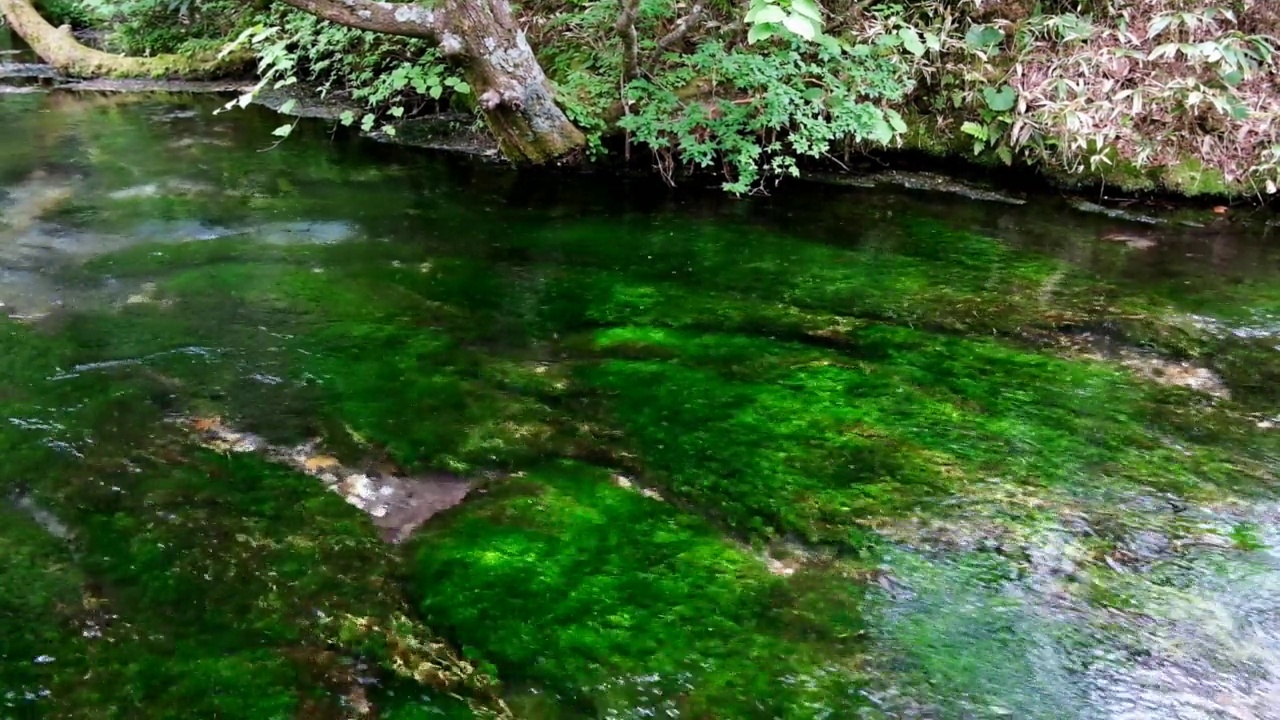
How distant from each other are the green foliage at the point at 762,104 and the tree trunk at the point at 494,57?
23.4 inches

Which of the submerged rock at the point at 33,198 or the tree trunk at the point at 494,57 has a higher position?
the tree trunk at the point at 494,57

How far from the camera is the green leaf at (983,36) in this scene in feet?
19.7

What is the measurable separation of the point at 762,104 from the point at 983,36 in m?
1.78

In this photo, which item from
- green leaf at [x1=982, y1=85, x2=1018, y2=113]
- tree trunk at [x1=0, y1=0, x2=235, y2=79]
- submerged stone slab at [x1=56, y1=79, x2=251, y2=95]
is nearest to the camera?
green leaf at [x1=982, y1=85, x2=1018, y2=113]

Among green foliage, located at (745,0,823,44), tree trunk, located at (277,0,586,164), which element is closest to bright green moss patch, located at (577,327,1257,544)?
green foliage, located at (745,0,823,44)

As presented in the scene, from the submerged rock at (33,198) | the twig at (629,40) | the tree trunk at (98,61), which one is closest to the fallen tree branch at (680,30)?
the twig at (629,40)

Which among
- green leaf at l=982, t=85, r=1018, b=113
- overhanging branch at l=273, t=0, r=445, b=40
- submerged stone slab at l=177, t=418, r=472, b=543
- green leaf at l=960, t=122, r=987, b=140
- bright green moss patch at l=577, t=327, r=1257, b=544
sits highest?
overhanging branch at l=273, t=0, r=445, b=40

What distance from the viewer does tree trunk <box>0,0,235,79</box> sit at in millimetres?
9008

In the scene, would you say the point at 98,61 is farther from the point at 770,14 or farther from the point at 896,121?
the point at 770,14

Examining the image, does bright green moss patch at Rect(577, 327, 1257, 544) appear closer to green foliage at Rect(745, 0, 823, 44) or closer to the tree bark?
green foliage at Rect(745, 0, 823, 44)

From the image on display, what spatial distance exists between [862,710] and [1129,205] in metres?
4.91

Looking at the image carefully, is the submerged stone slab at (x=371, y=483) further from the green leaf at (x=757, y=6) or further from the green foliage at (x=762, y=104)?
the green foliage at (x=762, y=104)

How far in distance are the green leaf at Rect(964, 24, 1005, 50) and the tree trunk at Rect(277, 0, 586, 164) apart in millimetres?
2818

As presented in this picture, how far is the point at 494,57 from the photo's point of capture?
556cm
